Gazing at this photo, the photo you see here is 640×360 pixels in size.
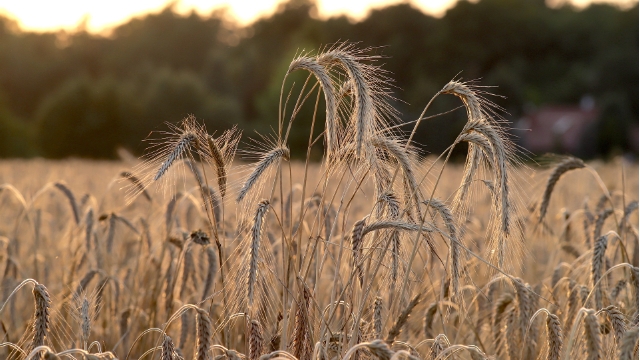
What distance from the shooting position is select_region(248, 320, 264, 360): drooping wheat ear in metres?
2.16

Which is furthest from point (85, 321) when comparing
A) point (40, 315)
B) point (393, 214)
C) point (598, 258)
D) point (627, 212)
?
point (627, 212)

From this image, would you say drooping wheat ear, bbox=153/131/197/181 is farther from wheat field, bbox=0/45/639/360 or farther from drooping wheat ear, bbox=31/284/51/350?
drooping wheat ear, bbox=31/284/51/350

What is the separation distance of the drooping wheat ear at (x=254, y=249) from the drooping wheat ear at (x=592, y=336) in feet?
3.10

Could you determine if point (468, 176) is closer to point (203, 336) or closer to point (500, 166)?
point (500, 166)

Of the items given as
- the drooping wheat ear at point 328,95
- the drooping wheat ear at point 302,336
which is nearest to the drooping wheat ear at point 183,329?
the drooping wheat ear at point 302,336

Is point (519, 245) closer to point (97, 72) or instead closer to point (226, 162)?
point (226, 162)

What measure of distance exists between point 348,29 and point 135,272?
178 feet

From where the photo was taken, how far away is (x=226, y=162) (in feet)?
7.96

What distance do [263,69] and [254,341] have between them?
54.7 meters

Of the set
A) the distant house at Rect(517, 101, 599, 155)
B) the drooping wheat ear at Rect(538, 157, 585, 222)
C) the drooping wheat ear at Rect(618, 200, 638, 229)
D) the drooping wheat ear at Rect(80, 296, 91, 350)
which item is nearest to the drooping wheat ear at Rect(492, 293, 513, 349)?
the drooping wheat ear at Rect(538, 157, 585, 222)

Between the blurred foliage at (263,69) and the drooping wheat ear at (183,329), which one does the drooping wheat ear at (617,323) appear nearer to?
the drooping wheat ear at (183,329)

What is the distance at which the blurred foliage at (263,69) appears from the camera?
43.1 m

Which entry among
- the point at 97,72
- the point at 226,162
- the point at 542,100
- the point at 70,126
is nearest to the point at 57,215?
the point at 226,162

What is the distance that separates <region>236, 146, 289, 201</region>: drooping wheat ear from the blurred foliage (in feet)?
112
